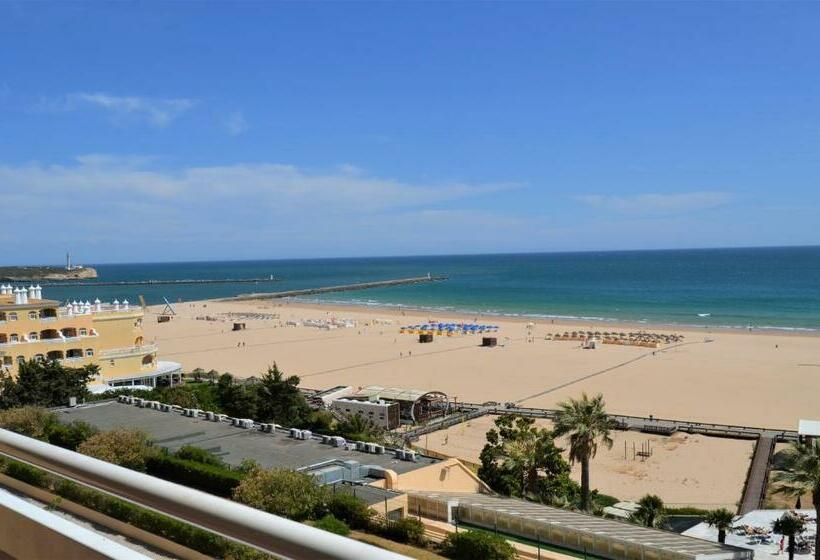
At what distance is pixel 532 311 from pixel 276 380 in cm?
6919

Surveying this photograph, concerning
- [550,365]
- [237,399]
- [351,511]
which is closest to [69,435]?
[351,511]

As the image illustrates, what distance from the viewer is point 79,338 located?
3409 cm

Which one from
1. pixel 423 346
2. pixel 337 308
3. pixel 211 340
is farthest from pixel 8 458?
pixel 337 308

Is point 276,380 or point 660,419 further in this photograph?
point 660,419

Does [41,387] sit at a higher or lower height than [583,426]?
higher

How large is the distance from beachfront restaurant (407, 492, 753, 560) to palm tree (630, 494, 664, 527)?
10.4ft

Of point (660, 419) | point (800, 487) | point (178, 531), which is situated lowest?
point (660, 419)

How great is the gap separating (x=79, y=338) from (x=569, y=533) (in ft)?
94.7

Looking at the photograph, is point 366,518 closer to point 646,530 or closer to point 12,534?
point 646,530

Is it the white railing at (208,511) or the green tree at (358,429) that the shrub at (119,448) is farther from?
the green tree at (358,429)

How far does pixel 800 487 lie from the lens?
14945 mm

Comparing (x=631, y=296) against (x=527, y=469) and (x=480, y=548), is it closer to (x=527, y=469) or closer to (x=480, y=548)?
(x=527, y=469)

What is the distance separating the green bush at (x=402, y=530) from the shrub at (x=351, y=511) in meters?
0.22

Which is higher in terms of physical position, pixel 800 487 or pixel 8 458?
pixel 8 458
